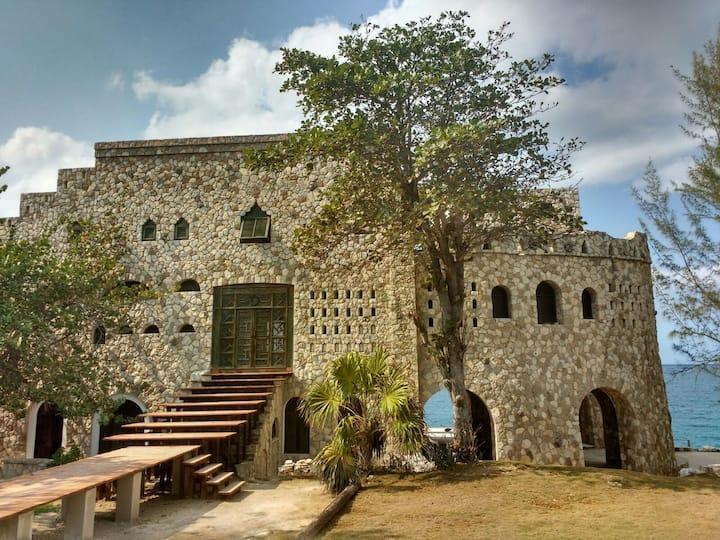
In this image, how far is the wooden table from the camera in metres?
5.76

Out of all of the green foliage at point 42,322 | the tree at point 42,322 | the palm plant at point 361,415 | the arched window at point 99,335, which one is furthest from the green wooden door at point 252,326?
the palm plant at point 361,415

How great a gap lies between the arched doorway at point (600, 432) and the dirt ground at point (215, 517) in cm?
1052

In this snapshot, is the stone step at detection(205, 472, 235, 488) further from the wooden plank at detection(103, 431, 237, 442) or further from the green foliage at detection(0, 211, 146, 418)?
the green foliage at detection(0, 211, 146, 418)

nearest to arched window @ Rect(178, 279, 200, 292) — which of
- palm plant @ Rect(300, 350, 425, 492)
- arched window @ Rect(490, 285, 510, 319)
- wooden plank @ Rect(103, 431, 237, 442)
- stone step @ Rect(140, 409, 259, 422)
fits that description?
stone step @ Rect(140, 409, 259, 422)

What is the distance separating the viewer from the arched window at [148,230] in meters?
16.4

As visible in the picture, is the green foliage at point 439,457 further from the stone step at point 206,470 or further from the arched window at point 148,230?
the arched window at point 148,230

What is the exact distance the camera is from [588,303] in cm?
1592

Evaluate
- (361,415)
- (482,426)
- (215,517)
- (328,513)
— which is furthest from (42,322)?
(482,426)

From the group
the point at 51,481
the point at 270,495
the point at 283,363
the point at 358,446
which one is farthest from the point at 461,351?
the point at 51,481

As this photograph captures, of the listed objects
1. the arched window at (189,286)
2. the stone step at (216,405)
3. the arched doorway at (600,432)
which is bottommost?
the arched doorway at (600,432)

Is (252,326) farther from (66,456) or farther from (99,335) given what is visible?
(66,456)

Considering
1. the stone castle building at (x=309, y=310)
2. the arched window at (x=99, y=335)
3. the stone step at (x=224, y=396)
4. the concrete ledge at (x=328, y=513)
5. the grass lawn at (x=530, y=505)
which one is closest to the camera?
the concrete ledge at (x=328, y=513)

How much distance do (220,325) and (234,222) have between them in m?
3.02

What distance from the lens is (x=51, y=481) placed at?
6.75 meters
